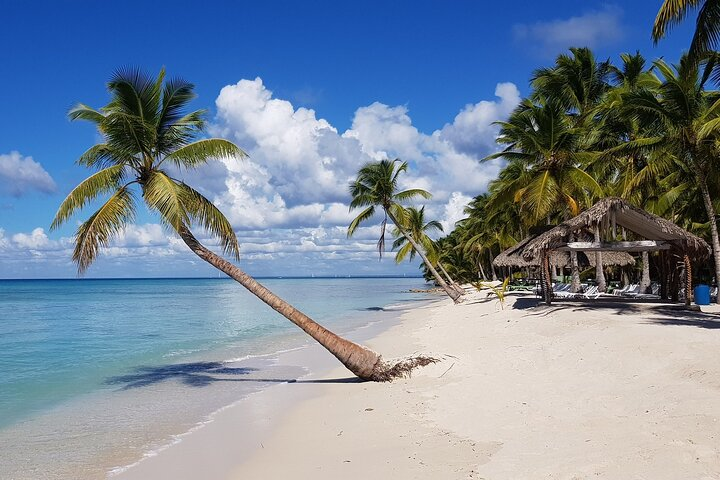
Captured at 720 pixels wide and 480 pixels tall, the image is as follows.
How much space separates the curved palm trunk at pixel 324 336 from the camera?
9172 millimetres

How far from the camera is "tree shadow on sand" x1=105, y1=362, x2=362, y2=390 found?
1088 cm

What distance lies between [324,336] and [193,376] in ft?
14.4

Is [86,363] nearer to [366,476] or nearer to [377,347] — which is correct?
[377,347]

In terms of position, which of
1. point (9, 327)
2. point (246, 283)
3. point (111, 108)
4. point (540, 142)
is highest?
point (540, 142)

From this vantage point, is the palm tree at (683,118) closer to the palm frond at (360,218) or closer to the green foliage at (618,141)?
the green foliage at (618,141)

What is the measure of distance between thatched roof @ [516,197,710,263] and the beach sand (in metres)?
3.81

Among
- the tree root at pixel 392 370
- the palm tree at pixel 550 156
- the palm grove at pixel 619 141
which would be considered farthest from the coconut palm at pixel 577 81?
the tree root at pixel 392 370

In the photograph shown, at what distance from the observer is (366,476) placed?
5.02 metres

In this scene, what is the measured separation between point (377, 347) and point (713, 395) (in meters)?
9.48

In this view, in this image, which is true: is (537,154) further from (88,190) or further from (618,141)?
(88,190)

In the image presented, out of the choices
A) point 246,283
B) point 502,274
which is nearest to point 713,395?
point 246,283

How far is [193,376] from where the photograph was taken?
1183 cm

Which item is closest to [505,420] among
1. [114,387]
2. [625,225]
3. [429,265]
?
[114,387]

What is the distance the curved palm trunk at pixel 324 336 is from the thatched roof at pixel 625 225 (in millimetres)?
7315
